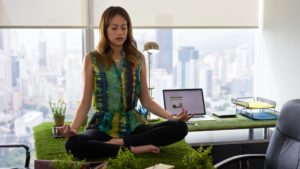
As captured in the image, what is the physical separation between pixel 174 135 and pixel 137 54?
0.67m

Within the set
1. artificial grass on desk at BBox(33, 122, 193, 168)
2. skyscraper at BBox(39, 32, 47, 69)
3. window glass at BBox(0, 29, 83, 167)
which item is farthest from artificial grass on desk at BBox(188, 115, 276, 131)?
skyscraper at BBox(39, 32, 47, 69)

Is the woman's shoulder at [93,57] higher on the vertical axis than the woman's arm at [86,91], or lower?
higher

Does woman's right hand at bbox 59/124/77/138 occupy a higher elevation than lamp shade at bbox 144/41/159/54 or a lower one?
Result: lower

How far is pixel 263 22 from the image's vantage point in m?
3.66

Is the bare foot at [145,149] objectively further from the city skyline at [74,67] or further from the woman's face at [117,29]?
the city skyline at [74,67]

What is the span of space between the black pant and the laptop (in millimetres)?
601

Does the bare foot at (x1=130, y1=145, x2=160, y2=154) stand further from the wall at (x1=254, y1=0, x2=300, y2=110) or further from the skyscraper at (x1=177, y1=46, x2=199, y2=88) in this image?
the wall at (x1=254, y1=0, x2=300, y2=110)

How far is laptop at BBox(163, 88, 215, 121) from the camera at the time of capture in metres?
3.24

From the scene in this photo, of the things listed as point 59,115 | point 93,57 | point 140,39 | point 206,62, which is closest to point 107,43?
point 93,57

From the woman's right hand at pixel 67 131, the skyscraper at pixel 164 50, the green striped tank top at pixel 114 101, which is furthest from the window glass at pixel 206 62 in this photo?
the woman's right hand at pixel 67 131

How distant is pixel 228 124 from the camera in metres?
3.02

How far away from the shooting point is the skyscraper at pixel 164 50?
3.53 m

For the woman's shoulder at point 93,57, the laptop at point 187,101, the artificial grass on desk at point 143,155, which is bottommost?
the artificial grass on desk at point 143,155

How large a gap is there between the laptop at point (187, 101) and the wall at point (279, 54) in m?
0.72
